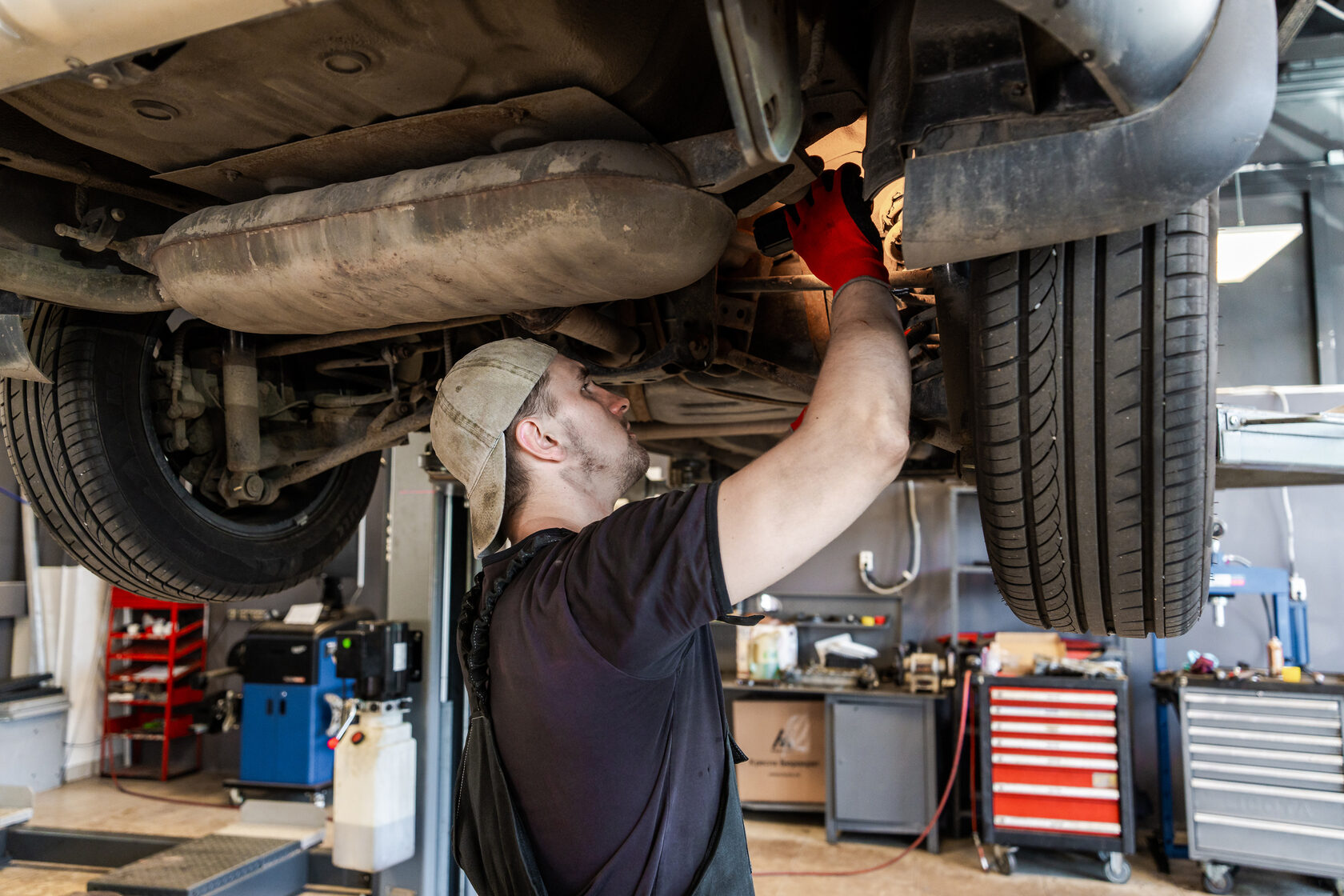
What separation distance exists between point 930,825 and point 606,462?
442 centimetres

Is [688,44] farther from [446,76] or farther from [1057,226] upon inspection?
[1057,226]

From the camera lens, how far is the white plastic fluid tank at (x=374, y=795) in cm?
328

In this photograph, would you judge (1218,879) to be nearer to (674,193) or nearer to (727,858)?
(727,858)

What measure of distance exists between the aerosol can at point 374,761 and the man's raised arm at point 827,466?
2.72 metres

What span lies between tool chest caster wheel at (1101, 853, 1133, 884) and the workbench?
885 mm

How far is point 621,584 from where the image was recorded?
0.95m

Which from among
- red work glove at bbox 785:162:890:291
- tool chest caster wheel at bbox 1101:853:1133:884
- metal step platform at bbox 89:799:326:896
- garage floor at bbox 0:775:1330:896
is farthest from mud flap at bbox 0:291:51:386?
tool chest caster wheel at bbox 1101:853:1133:884

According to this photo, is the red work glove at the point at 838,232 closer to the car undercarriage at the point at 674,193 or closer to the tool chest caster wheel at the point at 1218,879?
the car undercarriage at the point at 674,193

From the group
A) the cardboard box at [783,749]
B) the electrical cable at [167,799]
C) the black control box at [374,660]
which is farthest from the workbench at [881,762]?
the electrical cable at [167,799]

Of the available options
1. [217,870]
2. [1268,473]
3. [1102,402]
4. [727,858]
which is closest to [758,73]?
[1102,402]

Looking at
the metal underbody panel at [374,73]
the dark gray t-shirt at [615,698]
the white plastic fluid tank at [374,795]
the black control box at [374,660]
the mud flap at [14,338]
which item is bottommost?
the white plastic fluid tank at [374,795]

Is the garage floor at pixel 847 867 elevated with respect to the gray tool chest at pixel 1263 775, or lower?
lower

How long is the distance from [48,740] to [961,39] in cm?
764

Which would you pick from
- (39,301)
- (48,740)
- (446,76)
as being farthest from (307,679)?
(446,76)
